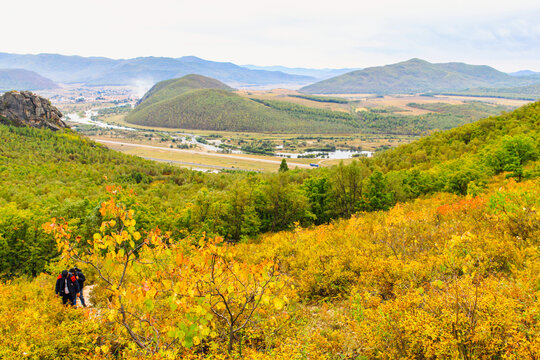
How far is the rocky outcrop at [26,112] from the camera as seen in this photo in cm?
7531

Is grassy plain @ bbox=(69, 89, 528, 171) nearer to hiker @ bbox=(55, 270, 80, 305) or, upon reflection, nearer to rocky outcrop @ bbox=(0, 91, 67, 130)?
rocky outcrop @ bbox=(0, 91, 67, 130)

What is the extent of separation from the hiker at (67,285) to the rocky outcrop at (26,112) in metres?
86.1

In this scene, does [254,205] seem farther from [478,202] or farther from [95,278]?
[478,202]

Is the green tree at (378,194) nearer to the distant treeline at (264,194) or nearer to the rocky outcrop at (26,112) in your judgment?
the distant treeline at (264,194)

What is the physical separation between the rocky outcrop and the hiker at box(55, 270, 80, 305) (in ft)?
283

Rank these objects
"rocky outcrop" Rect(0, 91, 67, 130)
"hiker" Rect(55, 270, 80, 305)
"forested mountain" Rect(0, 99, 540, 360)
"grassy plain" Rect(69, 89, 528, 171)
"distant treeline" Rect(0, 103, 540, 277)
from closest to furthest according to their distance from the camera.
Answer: "forested mountain" Rect(0, 99, 540, 360) → "hiker" Rect(55, 270, 80, 305) → "distant treeline" Rect(0, 103, 540, 277) → "rocky outcrop" Rect(0, 91, 67, 130) → "grassy plain" Rect(69, 89, 528, 171)

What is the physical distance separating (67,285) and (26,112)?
90.4 m

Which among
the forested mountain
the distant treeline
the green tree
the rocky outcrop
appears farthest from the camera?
the rocky outcrop

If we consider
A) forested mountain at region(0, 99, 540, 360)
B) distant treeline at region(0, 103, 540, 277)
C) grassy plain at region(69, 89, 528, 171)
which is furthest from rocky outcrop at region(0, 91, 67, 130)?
forested mountain at region(0, 99, 540, 360)

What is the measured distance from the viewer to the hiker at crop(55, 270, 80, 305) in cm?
1098

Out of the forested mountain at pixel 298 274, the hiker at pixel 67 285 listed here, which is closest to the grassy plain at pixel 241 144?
the forested mountain at pixel 298 274

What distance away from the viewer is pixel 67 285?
1101 centimetres

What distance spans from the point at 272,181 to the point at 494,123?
4315cm

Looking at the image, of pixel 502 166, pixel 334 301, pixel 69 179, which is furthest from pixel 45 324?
pixel 69 179
